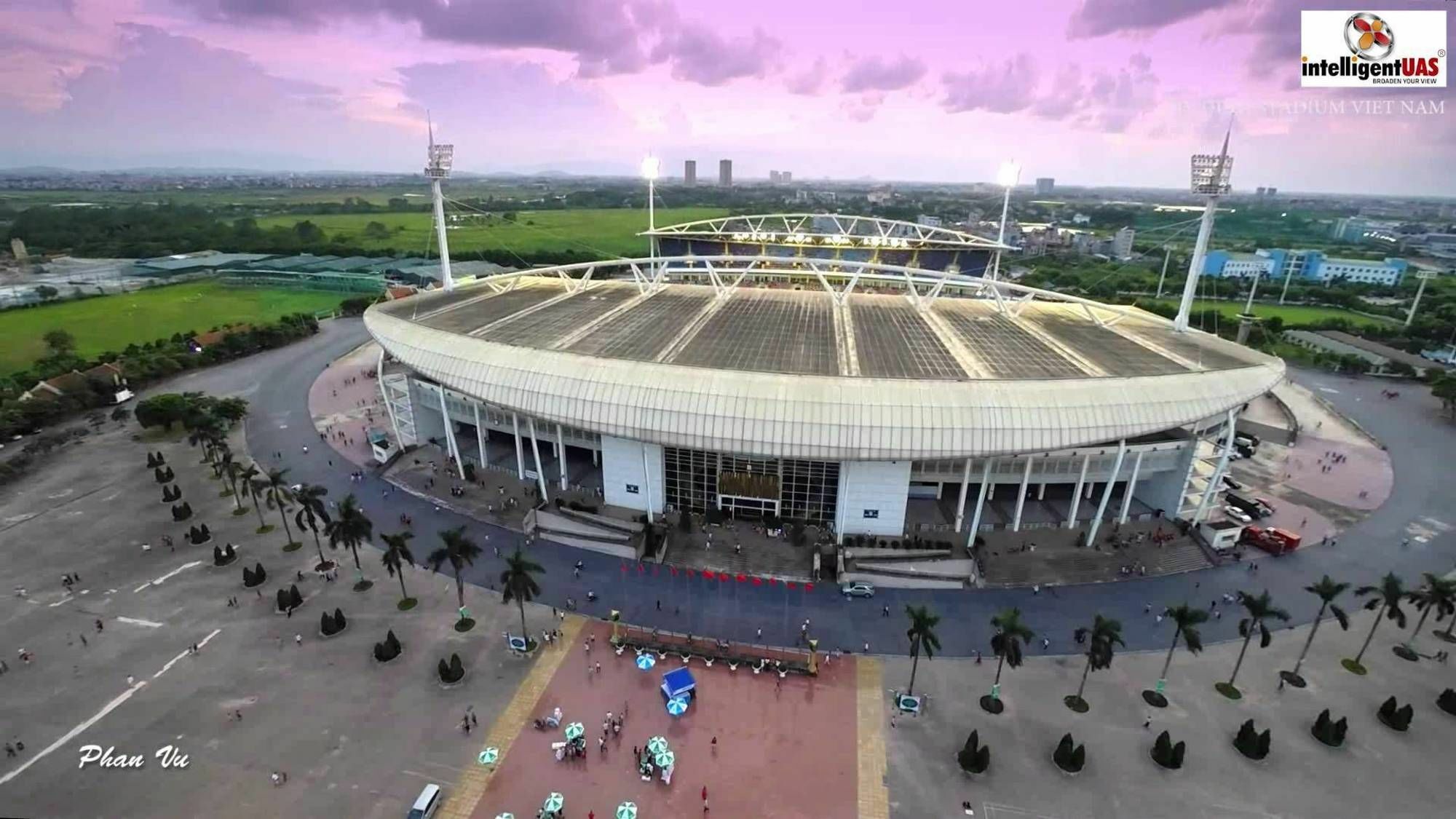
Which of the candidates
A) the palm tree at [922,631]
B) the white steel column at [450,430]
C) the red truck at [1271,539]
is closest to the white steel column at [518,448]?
the white steel column at [450,430]

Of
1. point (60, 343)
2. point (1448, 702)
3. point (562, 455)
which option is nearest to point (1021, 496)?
point (1448, 702)

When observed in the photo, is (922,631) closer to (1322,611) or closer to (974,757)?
(974,757)

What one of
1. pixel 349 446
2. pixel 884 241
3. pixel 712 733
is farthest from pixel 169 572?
pixel 884 241

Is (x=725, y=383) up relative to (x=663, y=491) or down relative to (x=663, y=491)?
up

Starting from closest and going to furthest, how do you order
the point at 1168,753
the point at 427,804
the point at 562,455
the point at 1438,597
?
1. the point at 427,804
2. the point at 1168,753
3. the point at 1438,597
4. the point at 562,455

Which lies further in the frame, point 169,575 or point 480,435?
point 480,435

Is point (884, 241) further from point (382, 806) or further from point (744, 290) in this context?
point (382, 806)

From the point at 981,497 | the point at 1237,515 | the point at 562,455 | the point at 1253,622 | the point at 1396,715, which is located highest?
the point at 981,497
